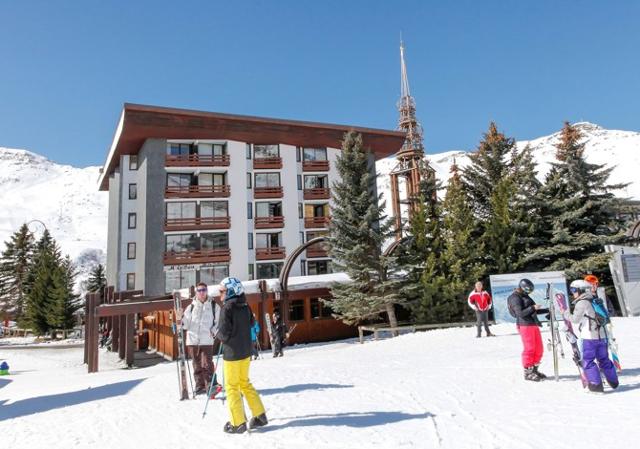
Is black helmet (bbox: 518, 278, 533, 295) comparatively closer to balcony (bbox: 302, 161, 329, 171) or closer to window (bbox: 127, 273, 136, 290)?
balcony (bbox: 302, 161, 329, 171)

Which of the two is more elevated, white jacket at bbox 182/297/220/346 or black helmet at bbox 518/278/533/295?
black helmet at bbox 518/278/533/295

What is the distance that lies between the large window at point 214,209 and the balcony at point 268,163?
4533 mm

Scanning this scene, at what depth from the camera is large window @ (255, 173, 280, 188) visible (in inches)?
1566

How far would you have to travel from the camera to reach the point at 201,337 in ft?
27.7

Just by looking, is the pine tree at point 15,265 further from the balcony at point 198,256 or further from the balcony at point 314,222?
the balcony at point 314,222

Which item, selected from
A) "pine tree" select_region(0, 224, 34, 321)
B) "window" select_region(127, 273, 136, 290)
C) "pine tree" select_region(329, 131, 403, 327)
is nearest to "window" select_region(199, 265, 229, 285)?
"window" select_region(127, 273, 136, 290)

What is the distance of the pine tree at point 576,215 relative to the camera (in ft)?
81.6

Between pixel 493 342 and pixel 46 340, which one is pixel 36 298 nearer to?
pixel 46 340

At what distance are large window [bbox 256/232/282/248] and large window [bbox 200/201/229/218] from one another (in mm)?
3554

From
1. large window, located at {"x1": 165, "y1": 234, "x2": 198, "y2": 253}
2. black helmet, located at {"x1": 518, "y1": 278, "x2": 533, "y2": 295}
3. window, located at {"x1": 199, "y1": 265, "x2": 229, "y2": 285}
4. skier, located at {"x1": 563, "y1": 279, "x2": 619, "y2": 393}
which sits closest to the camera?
skier, located at {"x1": 563, "y1": 279, "x2": 619, "y2": 393}

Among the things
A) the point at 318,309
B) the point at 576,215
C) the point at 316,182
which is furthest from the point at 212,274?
the point at 576,215

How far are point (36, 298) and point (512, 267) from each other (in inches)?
1722

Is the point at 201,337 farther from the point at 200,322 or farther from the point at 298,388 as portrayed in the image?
the point at 298,388

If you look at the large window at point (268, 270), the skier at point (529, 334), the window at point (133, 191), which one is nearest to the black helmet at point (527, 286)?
the skier at point (529, 334)
